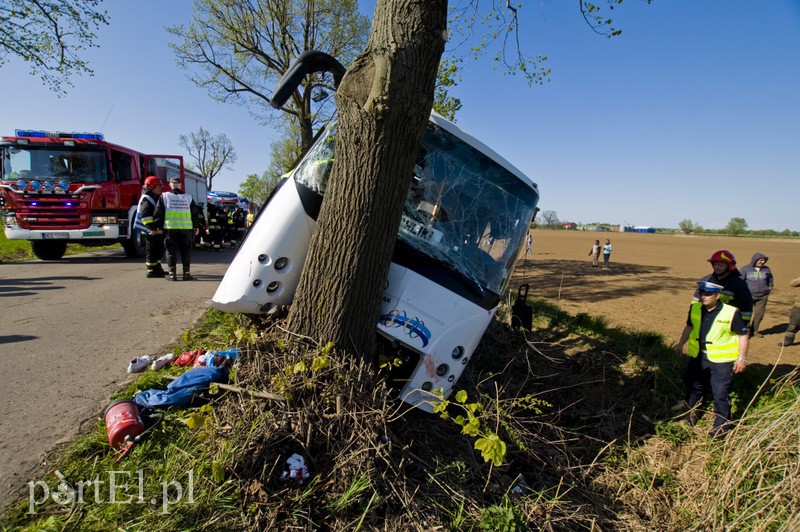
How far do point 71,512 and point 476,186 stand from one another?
3.49 metres

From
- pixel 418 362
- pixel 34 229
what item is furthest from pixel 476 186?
pixel 34 229

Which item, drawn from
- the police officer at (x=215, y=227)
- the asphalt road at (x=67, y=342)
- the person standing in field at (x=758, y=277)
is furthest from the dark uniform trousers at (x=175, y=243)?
the person standing in field at (x=758, y=277)

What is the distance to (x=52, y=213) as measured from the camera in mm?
9109

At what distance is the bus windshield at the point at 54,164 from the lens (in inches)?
354

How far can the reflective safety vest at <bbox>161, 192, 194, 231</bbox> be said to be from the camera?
23.1ft

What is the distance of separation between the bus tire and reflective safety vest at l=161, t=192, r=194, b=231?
398cm

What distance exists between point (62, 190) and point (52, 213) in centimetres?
57

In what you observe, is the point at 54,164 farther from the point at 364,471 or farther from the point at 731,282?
the point at 731,282

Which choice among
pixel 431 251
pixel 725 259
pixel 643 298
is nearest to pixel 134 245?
pixel 431 251

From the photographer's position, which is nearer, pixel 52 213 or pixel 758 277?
pixel 758 277

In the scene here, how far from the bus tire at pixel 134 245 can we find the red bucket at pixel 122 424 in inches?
363

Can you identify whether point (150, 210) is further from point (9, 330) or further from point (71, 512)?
point (71, 512)

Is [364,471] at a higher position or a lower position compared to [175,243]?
lower

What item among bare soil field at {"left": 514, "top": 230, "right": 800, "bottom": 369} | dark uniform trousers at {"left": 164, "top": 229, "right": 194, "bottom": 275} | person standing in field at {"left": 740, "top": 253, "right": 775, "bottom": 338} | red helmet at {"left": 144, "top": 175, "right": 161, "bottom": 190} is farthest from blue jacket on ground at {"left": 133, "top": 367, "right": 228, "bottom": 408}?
person standing in field at {"left": 740, "top": 253, "right": 775, "bottom": 338}
